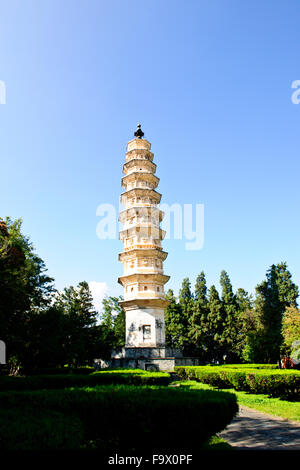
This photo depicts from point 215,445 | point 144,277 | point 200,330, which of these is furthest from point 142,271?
point 215,445

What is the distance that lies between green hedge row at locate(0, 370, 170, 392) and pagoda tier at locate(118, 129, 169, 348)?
14005 mm

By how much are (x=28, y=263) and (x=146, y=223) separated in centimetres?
1181

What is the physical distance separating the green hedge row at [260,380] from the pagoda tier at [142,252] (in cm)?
A: 888

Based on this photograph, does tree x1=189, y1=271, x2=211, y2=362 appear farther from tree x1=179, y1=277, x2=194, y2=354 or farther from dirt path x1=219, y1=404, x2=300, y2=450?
dirt path x1=219, y1=404, x2=300, y2=450

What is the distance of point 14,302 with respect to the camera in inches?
748

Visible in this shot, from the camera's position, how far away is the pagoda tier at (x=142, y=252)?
89.7 ft

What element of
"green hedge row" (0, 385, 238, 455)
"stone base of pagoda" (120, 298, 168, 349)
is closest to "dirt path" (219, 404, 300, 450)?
"green hedge row" (0, 385, 238, 455)

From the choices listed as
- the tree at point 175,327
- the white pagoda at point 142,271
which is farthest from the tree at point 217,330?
the white pagoda at point 142,271

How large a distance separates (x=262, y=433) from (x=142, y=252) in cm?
2150

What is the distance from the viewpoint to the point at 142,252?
28.6m

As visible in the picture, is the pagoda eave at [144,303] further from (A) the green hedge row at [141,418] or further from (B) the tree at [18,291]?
(A) the green hedge row at [141,418]

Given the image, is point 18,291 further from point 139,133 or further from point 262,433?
point 139,133

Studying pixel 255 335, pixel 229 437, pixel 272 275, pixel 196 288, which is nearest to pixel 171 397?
pixel 229 437

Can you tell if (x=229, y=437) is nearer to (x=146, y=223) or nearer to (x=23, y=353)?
(x=23, y=353)
